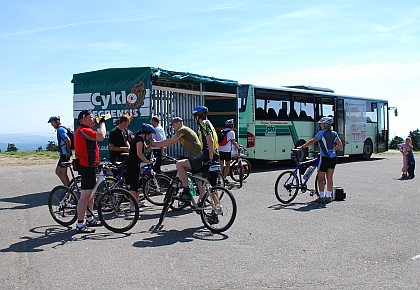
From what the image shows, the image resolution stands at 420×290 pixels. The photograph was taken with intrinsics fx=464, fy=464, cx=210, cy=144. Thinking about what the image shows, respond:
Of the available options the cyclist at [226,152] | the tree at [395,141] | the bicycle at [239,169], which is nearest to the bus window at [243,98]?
the bicycle at [239,169]

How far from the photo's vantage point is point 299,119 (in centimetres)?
1872

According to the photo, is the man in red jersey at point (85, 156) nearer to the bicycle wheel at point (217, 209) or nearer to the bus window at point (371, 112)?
the bicycle wheel at point (217, 209)

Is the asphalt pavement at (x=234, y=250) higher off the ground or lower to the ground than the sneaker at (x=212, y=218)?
lower

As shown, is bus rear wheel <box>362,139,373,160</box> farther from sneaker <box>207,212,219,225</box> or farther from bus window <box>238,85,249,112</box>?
sneaker <box>207,212,219,225</box>

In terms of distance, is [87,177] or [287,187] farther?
[287,187]

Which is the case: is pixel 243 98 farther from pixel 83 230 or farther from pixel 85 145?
pixel 83 230

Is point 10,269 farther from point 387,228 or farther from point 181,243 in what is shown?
point 387,228

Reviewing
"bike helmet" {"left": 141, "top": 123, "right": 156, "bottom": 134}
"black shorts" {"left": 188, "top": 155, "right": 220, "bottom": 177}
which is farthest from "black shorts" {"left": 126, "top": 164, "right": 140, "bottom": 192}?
"black shorts" {"left": 188, "top": 155, "right": 220, "bottom": 177}

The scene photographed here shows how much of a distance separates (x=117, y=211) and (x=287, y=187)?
13.5ft

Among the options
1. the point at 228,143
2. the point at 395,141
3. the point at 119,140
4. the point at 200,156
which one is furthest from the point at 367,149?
the point at 200,156

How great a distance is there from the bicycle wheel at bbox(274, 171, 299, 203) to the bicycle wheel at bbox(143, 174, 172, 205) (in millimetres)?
2400

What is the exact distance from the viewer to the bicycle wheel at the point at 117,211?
716 centimetres

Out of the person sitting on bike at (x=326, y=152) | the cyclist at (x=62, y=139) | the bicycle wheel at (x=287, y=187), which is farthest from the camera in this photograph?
the bicycle wheel at (x=287, y=187)

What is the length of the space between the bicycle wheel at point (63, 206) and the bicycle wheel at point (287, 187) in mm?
4331
